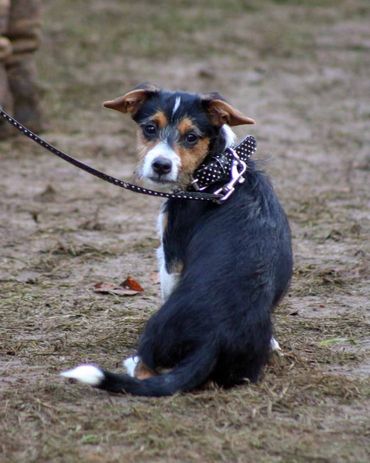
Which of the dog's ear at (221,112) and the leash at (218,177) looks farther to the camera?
the dog's ear at (221,112)

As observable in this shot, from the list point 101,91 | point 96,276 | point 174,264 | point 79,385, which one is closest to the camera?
point 79,385

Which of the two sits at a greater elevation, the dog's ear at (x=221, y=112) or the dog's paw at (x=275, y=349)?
the dog's ear at (x=221, y=112)

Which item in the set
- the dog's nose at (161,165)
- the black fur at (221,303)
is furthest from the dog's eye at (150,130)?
the black fur at (221,303)

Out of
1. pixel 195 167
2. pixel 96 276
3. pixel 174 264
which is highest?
pixel 195 167

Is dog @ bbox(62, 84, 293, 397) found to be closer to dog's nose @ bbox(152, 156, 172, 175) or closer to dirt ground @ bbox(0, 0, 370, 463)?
dog's nose @ bbox(152, 156, 172, 175)

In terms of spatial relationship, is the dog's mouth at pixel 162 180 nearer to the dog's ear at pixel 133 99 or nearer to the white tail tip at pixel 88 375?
the dog's ear at pixel 133 99

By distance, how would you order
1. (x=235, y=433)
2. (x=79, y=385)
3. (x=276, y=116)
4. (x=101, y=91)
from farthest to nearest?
(x=101, y=91)
(x=276, y=116)
(x=79, y=385)
(x=235, y=433)

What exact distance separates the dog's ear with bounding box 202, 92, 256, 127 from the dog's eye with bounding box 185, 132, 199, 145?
0.14 metres

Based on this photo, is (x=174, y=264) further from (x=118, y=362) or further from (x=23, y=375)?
(x=23, y=375)

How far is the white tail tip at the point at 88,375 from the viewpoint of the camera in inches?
177

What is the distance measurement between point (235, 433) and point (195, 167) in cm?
153

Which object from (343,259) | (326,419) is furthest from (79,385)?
(343,259)

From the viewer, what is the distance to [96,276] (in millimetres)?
6910

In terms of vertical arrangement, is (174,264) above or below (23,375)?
above
